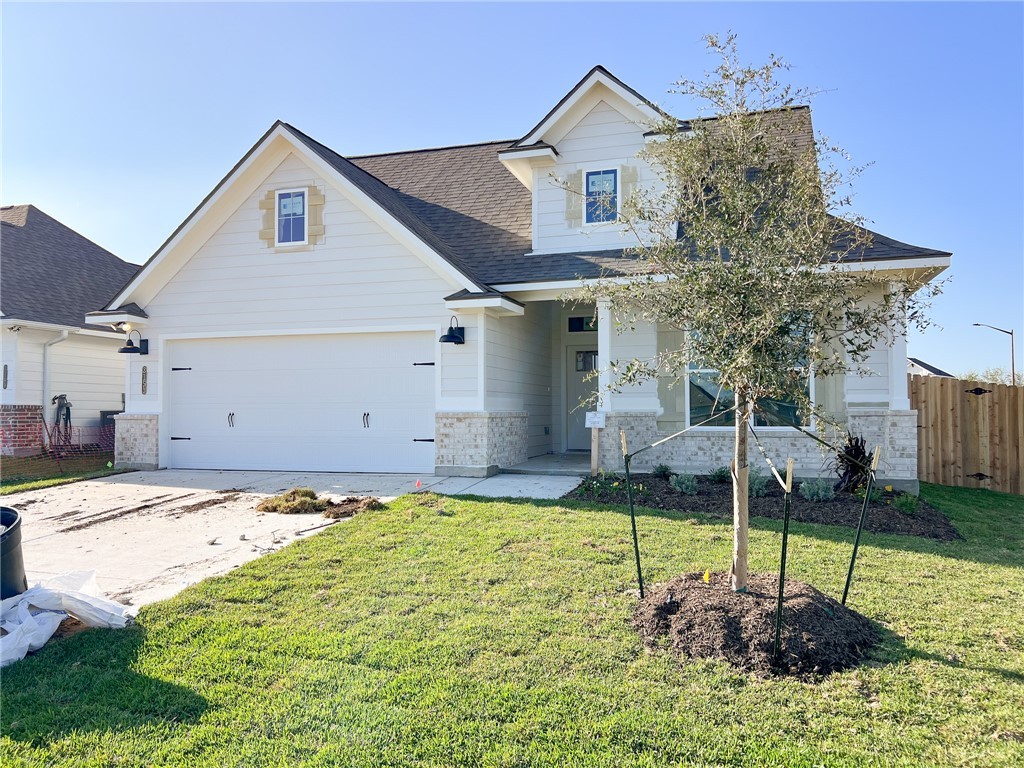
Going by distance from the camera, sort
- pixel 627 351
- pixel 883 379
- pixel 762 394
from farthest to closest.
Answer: pixel 627 351 < pixel 883 379 < pixel 762 394

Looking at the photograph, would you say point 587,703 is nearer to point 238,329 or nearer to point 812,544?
point 812,544

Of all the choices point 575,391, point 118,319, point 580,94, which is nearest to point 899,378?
point 575,391

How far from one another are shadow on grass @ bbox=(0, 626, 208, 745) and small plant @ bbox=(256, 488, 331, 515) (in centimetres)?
389

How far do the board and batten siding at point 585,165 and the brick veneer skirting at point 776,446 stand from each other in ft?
10.5

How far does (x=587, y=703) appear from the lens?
11.1ft

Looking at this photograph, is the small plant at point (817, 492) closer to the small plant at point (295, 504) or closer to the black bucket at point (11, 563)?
the small plant at point (295, 504)

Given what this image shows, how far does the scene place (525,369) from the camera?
41.9 feet

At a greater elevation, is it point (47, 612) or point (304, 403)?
point (304, 403)

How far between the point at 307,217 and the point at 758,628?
10154 millimetres

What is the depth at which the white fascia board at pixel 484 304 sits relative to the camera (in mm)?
10312

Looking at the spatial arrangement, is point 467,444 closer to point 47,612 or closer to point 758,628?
point 47,612

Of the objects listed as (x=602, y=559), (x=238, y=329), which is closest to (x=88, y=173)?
(x=238, y=329)

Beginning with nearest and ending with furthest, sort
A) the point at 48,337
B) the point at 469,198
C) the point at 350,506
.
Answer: the point at 350,506 < the point at 469,198 < the point at 48,337

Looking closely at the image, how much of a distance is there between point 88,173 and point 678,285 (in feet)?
39.4
